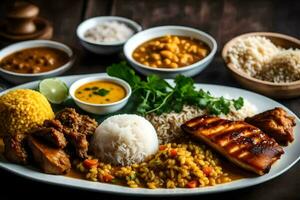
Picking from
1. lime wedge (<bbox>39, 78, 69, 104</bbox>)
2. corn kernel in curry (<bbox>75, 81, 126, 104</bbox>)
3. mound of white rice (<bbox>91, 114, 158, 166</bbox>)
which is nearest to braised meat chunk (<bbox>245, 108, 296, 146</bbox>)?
mound of white rice (<bbox>91, 114, 158, 166</bbox>)

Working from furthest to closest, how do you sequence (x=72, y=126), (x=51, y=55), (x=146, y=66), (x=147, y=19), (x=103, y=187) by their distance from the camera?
(x=147, y=19), (x=51, y=55), (x=146, y=66), (x=72, y=126), (x=103, y=187)

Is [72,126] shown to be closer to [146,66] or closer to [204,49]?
[146,66]

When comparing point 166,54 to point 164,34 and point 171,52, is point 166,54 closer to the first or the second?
point 171,52

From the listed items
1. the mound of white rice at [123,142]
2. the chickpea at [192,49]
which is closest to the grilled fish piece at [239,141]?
the mound of white rice at [123,142]

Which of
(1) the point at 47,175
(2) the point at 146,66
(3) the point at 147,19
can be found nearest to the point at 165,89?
(2) the point at 146,66

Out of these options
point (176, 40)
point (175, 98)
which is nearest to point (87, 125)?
point (175, 98)
